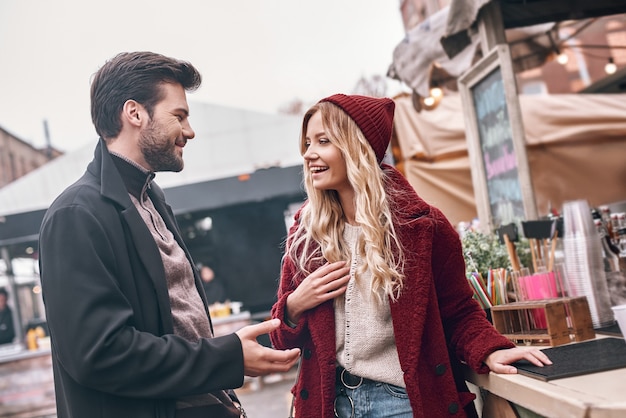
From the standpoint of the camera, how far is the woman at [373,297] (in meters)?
1.76

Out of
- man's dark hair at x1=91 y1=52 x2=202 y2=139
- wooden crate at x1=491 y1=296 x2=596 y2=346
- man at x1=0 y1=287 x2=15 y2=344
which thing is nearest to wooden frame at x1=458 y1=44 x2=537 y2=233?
wooden crate at x1=491 y1=296 x2=596 y2=346

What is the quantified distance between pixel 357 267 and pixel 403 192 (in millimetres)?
329

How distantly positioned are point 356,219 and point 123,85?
92cm

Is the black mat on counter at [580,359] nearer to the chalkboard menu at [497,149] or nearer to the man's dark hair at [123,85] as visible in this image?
the man's dark hair at [123,85]

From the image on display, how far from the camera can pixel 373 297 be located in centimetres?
186

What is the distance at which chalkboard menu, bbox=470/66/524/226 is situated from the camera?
12.5 feet

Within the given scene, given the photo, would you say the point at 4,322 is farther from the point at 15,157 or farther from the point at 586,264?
the point at 15,157

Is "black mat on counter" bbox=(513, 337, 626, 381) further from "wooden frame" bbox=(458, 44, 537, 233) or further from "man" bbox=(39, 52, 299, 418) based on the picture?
"wooden frame" bbox=(458, 44, 537, 233)

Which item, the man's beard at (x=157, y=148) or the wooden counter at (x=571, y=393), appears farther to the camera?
the man's beard at (x=157, y=148)

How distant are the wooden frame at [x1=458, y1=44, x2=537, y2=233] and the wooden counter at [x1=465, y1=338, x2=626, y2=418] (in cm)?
220

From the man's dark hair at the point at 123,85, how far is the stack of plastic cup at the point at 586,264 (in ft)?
5.64

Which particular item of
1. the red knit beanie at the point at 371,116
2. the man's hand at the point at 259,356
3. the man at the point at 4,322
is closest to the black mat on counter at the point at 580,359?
the man's hand at the point at 259,356

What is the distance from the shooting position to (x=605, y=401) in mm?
1233

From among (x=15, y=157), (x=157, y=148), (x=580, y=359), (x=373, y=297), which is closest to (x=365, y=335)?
(x=373, y=297)
